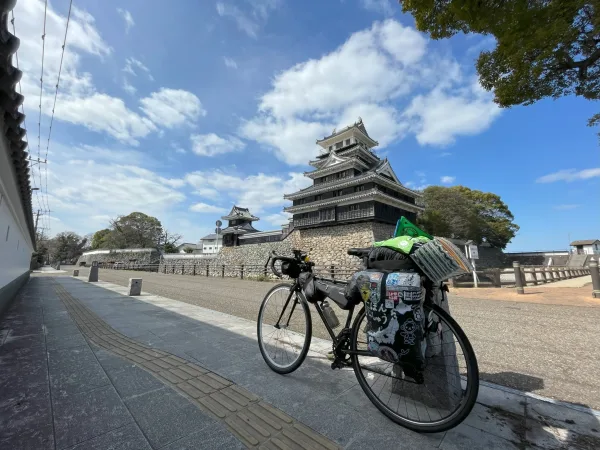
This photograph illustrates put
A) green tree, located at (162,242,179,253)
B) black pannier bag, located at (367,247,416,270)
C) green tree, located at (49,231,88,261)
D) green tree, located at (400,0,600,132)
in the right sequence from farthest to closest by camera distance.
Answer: green tree, located at (49,231,88,261) → green tree, located at (162,242,179,253) → green tree, located at (400,0,600,132) → black pannier bag, located at (367,247,416,270)

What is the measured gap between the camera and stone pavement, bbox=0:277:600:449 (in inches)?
62.3

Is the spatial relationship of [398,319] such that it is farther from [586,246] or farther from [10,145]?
[586,246]

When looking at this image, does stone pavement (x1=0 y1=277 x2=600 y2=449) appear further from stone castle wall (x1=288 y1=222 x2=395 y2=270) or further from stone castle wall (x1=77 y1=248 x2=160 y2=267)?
stone castle wall (x1=77 y1=248 x2=160 y2=267)

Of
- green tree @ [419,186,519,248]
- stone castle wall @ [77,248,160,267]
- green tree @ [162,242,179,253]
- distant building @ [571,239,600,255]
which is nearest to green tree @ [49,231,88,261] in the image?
stone castle wall @ [77,248,160,267]

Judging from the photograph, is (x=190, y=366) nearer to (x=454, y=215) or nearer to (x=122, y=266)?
(x=454, y=215)

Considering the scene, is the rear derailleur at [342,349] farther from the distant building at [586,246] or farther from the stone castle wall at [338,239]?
the distant building at [586,246]

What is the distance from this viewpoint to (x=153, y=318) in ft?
→ 16.7

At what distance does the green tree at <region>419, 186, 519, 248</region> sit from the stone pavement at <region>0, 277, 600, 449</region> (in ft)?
100

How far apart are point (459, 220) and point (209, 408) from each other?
34.9m

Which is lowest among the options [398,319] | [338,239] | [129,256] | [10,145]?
[398,319]

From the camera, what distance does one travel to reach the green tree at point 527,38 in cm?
411

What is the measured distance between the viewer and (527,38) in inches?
176

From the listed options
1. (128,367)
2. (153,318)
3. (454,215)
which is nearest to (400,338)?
(128,367)

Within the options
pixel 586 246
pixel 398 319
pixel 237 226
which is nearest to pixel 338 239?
pixel 237 226
